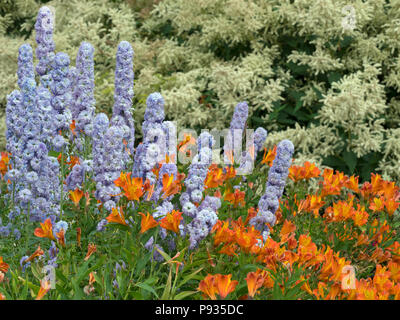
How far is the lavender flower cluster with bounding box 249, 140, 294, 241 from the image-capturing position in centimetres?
251

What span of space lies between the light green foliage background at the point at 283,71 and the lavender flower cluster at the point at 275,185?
2.43 meters

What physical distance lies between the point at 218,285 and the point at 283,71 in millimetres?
4242

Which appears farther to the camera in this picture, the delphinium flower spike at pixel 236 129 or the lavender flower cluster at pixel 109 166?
the delphinium flower spike at pixel 236 129

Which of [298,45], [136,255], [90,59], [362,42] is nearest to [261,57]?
[298,45]

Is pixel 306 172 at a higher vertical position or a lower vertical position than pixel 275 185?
lower

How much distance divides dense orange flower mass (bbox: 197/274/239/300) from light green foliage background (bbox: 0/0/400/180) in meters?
3.19

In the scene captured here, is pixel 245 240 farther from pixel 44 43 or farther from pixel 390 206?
pixel 44 43

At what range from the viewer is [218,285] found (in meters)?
1.83

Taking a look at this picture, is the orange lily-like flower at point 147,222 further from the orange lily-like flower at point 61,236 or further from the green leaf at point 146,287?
the orange lily-like flower at point 61,236

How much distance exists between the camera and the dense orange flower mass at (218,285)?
1835mm

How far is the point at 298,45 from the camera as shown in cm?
596

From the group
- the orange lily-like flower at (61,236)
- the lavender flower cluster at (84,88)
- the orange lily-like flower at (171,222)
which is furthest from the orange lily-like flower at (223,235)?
the lavender flower cluster at (84,88)

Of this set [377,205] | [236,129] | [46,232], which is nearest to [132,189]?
[46,232]
